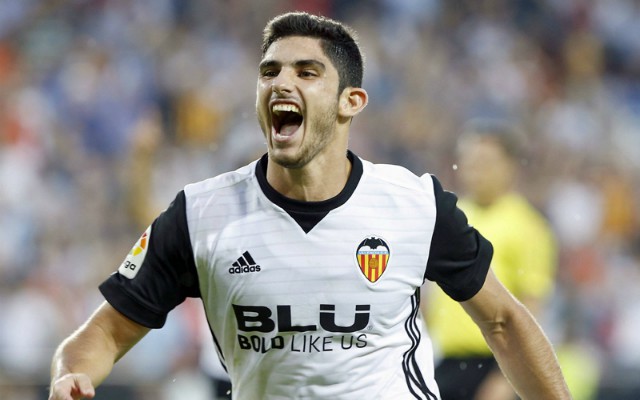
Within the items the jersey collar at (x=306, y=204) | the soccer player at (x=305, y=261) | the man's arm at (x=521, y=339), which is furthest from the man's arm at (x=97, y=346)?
the man's arm at (x=521, y=339)

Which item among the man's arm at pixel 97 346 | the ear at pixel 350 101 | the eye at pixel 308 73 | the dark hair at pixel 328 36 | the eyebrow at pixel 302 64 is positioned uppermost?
the dark hair at pixel 328 36

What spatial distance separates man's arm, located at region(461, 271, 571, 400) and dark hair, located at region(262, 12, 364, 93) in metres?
0.88

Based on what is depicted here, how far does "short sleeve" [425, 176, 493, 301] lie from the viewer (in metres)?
4.14

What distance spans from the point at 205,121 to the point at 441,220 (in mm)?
7713

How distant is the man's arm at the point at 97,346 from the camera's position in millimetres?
3857

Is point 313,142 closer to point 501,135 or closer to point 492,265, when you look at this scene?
point 492,265

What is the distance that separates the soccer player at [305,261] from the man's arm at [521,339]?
0.01 m

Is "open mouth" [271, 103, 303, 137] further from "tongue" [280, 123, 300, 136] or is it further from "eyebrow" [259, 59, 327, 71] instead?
"eyebrow" [259, 59, 327, 71]

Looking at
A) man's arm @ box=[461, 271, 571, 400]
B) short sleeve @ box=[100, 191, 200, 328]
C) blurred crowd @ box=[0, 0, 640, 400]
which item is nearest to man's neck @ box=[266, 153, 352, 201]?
short sleeve @ box=[100, 191, 200, 328]

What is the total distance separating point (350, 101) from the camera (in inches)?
165

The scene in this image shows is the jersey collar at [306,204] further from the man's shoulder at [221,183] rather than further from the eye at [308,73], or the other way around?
the eye at [308,73]

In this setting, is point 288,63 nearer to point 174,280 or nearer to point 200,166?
point 174,280

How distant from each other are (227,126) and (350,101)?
7.33 metres

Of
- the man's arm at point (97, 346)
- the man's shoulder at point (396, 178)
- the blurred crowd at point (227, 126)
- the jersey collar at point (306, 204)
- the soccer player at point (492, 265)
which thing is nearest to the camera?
the man's arm at point (97, 346)
